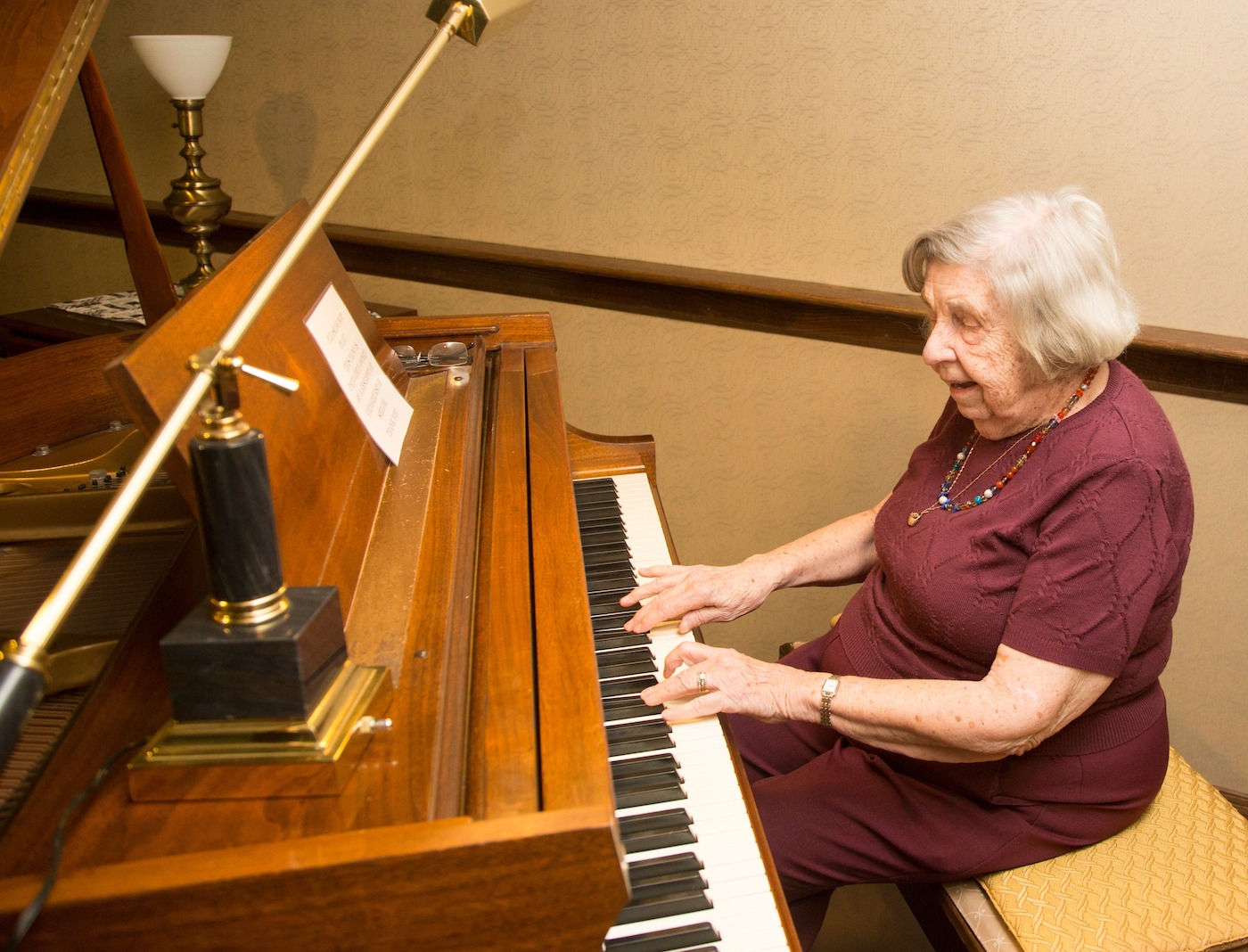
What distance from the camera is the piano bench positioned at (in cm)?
152

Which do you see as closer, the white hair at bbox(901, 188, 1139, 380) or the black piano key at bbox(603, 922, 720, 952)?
the black piano key at bbox(603, 922, 720, 952)

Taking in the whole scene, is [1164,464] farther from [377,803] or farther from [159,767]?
[159,767]

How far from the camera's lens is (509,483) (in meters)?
1.57

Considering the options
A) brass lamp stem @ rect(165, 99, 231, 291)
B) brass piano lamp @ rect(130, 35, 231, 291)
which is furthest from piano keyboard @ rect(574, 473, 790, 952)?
brass lamp stem @ rect(165, 99, 231, 291)

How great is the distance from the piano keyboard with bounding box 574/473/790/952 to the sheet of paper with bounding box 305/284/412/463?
0.45 meters

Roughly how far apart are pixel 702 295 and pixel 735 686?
1.64 meters

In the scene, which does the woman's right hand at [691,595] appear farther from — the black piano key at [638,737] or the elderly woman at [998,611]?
the black piano key at [638,737]

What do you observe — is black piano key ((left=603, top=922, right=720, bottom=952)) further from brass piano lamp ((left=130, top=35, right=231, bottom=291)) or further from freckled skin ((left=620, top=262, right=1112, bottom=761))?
brass piano lamp ((left=130, top=35, right=231, bottom=291))

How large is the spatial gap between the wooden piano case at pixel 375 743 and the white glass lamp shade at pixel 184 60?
1455 millimetres

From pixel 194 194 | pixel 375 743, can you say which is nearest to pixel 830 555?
pixel 375 743

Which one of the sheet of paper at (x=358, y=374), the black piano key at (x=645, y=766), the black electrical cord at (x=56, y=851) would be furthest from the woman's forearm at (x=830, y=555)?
the black electrical cord at (x=56, y=851)

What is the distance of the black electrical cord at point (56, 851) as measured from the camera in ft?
2.41

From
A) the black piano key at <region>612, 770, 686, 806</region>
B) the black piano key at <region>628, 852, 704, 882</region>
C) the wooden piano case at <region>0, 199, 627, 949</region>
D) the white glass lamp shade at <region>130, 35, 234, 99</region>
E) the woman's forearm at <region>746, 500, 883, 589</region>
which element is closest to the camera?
the wooden piano case at <region>0, 199, 627, 949</region>

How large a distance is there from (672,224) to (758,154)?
1.03 feet
